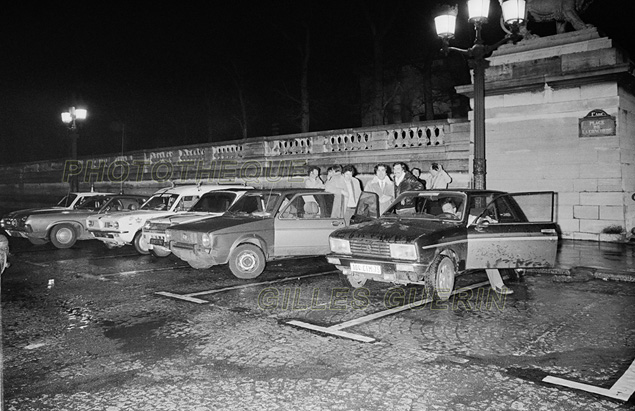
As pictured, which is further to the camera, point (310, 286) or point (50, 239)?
point (50, 239)

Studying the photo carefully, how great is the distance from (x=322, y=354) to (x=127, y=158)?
2685cm

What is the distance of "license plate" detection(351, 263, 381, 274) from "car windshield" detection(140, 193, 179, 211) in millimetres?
6377

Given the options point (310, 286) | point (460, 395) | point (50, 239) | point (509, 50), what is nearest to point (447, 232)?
point (310, 286)

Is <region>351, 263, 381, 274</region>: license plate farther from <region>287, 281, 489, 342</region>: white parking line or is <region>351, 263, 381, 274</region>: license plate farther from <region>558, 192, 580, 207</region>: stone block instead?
<region>558, 192, 580, 207</region>: stone block

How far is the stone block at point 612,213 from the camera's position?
12472 millimetres

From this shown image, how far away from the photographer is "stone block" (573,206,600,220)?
12812 millimetres

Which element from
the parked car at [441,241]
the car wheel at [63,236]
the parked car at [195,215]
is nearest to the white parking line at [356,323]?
the parked car at [441,241]

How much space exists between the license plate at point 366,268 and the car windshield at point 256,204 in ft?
8.55

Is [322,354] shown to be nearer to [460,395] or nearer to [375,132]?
[460,395]

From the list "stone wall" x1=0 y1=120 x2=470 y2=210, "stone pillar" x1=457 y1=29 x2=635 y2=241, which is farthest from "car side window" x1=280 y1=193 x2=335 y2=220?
"stone wall" x1=0 y1=120 x2=470 y2=210

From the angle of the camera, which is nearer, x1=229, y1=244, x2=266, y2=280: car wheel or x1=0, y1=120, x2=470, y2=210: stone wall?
x1=229, y1=244, x2=266, y2=280: car wheel

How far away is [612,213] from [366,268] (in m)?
8.28

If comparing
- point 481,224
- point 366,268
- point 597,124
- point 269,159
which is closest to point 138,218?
point 366,268

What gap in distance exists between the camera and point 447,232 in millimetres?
7395
